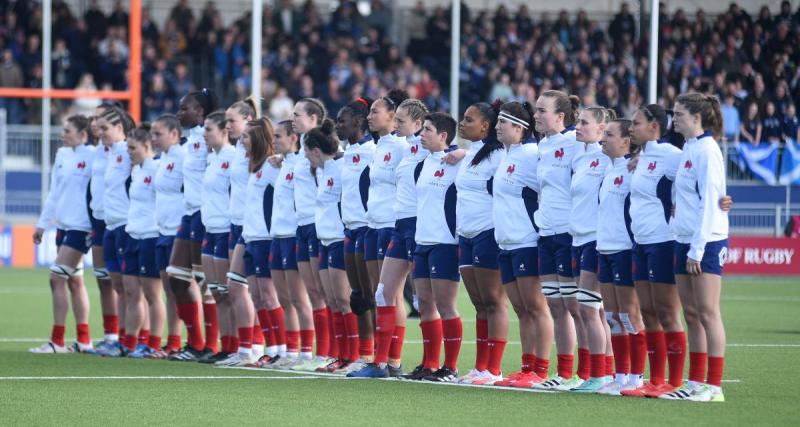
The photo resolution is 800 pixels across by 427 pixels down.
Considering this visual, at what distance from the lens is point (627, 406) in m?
9.91

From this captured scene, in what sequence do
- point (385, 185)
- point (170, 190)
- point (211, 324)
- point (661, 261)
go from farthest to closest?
1. point (211, 324)
2. point (170, 190)
3. point (385, 185)
4. point (661, 261)

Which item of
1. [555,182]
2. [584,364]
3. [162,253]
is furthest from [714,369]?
[162,253]

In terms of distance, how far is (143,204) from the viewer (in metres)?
14.2

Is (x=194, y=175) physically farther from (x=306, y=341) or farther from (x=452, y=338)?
(x=452, y=338)

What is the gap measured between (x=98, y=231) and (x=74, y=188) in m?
0.49

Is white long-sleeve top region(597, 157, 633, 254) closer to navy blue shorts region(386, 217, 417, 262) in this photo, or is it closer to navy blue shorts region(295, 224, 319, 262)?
navy blue shorts region(386, 217, 417, 262)

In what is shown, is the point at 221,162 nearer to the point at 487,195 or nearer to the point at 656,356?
the point at 487,195

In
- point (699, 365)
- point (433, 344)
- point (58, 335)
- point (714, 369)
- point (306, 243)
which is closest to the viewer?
point (714, 369)

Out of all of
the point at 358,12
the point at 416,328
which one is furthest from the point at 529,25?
the point at 416,328

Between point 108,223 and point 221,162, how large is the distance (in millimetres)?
1515

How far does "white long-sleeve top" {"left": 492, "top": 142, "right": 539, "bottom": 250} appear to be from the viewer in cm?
1109

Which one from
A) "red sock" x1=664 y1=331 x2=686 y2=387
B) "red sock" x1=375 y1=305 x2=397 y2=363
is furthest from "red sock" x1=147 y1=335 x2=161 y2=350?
"red sock" x1=664 y1=331 x2=686 y2=387

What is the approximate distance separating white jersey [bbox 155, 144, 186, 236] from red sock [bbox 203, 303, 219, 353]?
0.81 metres

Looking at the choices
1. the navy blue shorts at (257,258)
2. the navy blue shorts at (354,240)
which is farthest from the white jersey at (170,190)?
the navy blue shorts at (354,240)
